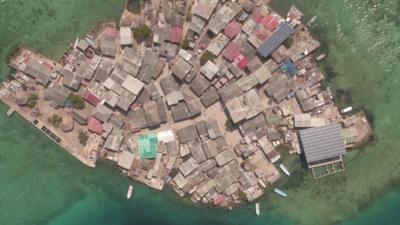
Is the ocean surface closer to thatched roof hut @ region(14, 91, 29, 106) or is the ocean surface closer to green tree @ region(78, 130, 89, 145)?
thatched roof hut @ region(14, 91, 29, 106)

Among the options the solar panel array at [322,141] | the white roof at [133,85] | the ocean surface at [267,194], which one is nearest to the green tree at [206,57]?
the white roof at [133,85]

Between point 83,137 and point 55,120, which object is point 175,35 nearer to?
point 83,137

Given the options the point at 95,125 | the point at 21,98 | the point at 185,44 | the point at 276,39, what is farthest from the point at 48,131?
the point at 276,39

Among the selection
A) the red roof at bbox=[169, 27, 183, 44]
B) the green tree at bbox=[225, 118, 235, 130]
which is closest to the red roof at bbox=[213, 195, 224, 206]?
the green tree at bbox=[225, 118, 235, 130]

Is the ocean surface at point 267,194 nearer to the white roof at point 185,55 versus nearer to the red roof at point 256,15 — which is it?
the red roof at point 256,15

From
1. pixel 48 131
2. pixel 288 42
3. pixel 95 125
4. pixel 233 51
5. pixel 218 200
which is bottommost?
pixel 218 200

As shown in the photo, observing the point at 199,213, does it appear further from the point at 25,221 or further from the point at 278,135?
the point at 25,221

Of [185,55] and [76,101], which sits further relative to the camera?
[76,101]
